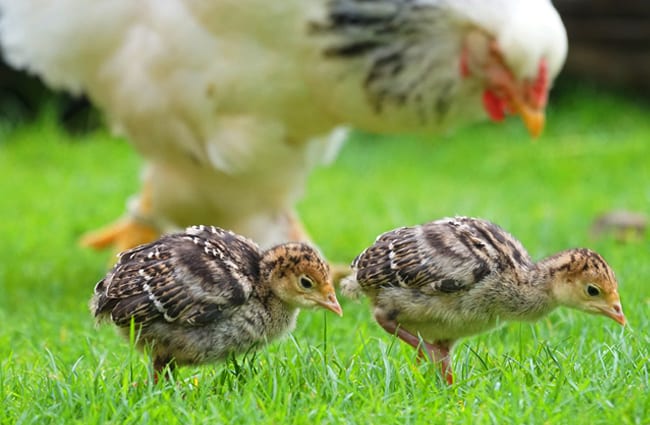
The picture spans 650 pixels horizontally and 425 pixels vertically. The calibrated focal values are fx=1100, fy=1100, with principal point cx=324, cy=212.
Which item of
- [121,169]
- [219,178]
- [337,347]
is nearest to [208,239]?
[337,347]

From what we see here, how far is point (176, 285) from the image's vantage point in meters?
3.04

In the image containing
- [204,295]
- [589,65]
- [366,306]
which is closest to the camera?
[204,295]

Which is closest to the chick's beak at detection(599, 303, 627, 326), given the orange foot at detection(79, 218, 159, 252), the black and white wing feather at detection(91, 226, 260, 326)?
the black and white wing feather at detection(91, 226, 260, 326)

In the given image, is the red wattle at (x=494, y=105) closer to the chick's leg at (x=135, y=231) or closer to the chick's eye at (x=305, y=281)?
the chick's leg at (x=135, y=231)

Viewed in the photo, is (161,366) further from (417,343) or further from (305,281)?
(417,343)

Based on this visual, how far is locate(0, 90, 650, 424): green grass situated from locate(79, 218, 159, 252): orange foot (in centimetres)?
12

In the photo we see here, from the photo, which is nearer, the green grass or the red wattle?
the green grass

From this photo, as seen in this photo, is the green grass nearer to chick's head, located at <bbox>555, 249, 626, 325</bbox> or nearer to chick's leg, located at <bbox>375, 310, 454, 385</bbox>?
chick's leg, located at <bbox>375, 310, 454, 385</bbox>

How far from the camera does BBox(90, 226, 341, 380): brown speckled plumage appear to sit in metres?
3.03

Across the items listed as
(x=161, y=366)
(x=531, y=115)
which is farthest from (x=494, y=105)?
(x=161, y=366)

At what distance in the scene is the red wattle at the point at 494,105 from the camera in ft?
16.3

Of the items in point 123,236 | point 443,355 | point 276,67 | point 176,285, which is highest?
point 176,285

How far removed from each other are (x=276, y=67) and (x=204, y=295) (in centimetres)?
212

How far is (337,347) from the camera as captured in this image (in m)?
3.90
